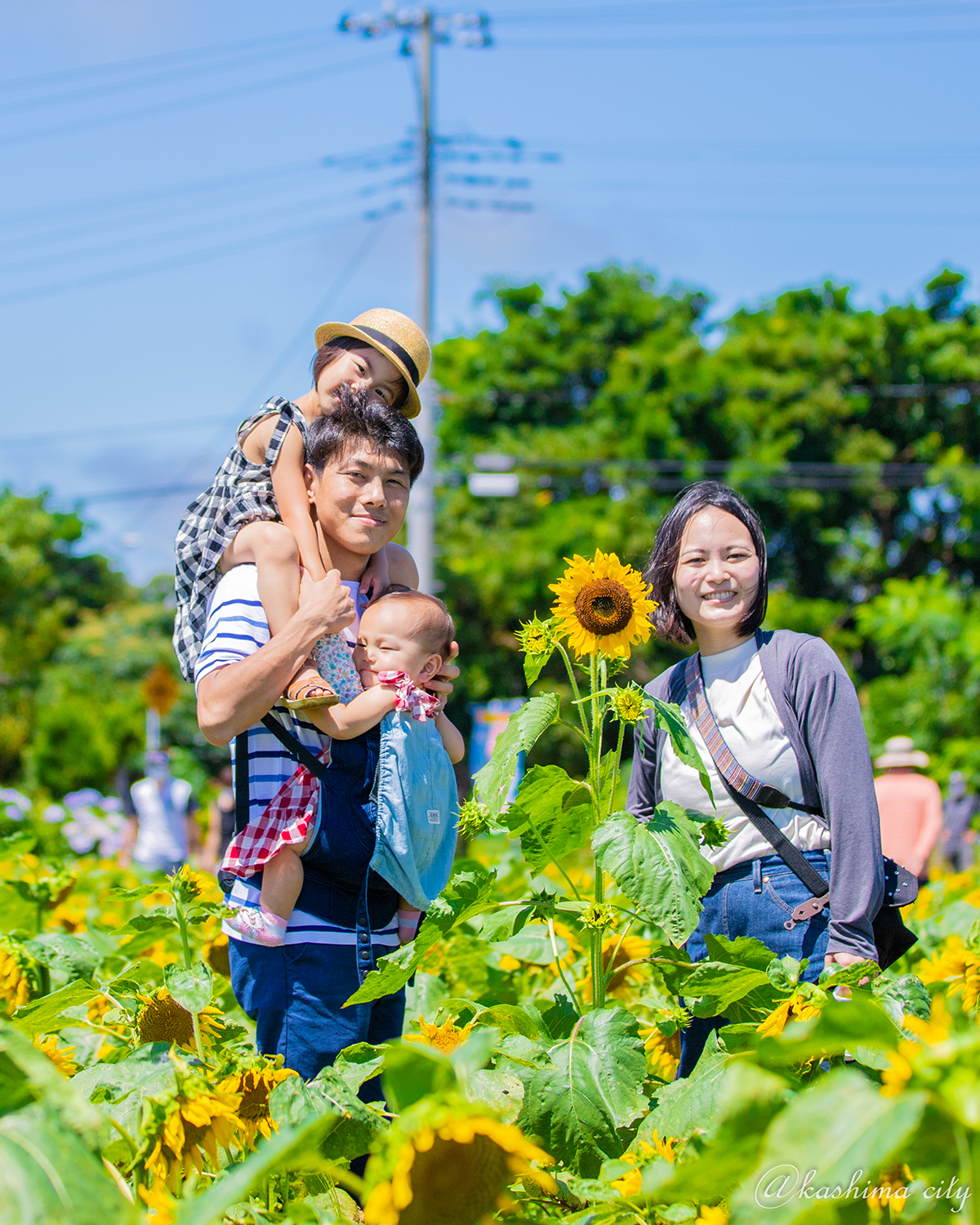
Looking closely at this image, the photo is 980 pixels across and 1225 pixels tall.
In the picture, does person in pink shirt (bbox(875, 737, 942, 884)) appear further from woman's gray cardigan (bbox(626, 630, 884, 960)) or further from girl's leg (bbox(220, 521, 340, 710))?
girl's leg (bbox(220, 521, 340, 710))

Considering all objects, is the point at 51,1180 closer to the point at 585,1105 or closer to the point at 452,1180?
the point at 452,1180

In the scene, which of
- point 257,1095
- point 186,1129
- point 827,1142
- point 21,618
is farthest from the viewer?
point 21,618

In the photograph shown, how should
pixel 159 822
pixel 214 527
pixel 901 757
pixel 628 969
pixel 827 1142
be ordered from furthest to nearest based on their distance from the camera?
pixel 159 822 < pixel 901 757 < pixel 628 969 < pixel 214 527 < pixel 827 1142

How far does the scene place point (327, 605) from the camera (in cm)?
207

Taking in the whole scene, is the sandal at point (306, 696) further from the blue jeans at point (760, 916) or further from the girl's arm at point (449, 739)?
the blue jeans at point (760, 916)

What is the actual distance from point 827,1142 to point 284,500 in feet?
5.24

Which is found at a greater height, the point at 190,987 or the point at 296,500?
the point at 296,500

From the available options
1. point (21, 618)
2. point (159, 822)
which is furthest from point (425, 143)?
point (21, 618)

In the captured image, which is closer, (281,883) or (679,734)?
(679,734)

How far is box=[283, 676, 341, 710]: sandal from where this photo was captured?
2.00 m

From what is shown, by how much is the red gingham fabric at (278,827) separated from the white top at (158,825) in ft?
21.0

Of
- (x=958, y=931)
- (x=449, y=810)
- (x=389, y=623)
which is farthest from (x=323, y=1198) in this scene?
(x=958, y=931)

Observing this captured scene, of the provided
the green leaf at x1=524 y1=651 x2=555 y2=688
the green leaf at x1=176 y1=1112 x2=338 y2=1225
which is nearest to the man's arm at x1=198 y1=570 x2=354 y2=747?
the green leaf at x1=524 y1=651 x2=555 y2=688

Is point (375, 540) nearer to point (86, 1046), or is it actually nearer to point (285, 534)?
point (285, 534)
